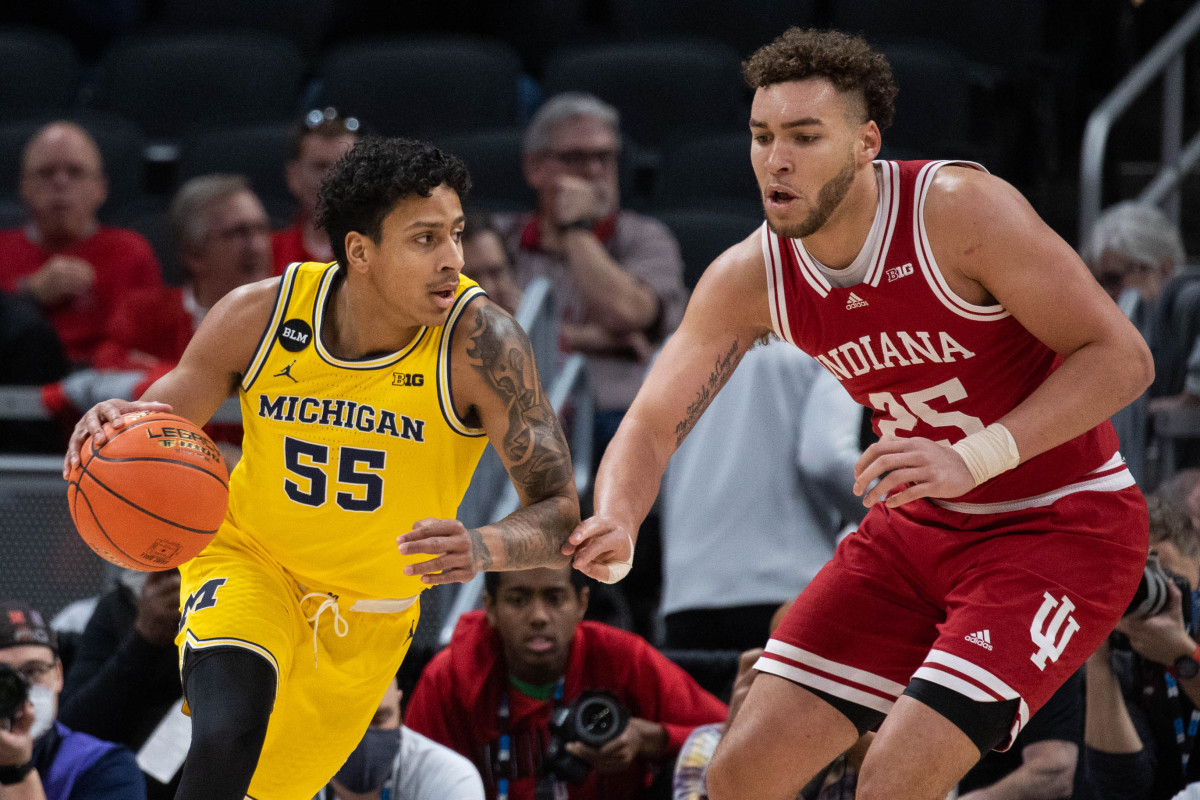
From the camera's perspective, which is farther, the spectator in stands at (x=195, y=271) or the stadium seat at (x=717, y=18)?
the stadium seat at (x=717, y=18)

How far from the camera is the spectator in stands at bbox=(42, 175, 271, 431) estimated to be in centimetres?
598

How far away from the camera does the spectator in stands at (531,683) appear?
4695 mm

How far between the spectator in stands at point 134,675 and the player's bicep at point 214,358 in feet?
3.36

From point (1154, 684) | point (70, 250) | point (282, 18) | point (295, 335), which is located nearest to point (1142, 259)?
point (1154, 684)

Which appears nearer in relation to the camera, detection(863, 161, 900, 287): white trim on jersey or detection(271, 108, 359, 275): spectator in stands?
detection(863, 161, 900, 287): white trim on jersey

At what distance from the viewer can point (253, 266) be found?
5.97 m

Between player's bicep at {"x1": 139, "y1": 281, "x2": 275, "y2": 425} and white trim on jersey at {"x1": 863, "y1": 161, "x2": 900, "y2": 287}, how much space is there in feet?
5.06

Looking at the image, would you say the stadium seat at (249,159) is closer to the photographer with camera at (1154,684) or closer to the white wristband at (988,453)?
the photographer with camera at (1154,684)

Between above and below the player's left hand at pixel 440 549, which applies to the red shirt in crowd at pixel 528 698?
below

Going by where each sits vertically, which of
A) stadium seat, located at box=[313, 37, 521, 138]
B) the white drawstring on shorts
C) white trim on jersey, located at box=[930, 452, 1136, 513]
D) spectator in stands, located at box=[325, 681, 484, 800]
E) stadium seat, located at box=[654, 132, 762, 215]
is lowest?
spectator in stands, located at box=[325, 681, 484, 800]

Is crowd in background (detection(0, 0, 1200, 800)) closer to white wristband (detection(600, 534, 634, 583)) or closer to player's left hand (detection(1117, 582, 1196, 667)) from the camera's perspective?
player's left hand (detection(1117, 582, 1196, 667))

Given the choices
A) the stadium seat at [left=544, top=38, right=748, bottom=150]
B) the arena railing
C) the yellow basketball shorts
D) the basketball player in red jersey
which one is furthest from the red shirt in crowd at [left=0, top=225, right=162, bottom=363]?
the arena railing

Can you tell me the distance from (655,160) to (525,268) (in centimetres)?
149

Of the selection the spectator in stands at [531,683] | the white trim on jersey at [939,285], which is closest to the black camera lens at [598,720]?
the spectator in stands at [531,683]
